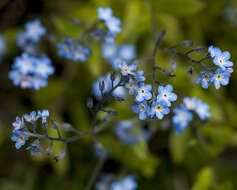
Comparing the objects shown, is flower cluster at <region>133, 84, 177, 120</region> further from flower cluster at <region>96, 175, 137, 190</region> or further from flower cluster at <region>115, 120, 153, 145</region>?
flower cluster at <region>96, 175, 137, 190</region>

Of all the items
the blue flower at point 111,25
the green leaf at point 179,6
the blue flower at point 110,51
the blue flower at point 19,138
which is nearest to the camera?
the blue flower at point 19,138

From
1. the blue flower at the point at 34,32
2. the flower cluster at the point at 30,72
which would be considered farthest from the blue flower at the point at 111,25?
the blue flower at the point at 34,32

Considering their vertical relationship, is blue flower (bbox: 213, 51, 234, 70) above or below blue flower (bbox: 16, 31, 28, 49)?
below

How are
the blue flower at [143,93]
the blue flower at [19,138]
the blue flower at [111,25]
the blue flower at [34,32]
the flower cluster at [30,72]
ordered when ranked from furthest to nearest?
the blue flower at [34,32]
the flower cluster at [30,72]
the blue flower at [111,25]
the blue flower at [19,138]
the blue flower at [143,93]

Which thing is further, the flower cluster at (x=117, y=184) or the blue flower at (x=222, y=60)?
the flower cluster at (x=117, y=184)

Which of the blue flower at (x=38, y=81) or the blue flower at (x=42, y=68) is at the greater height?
the blue flower at (x=42, y=68)

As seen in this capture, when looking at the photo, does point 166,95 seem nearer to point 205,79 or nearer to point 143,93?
point 143,93

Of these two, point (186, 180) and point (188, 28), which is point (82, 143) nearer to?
point (186, 180)

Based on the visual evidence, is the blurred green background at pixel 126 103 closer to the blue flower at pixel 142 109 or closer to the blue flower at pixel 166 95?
the blue flower at pixel 166 95

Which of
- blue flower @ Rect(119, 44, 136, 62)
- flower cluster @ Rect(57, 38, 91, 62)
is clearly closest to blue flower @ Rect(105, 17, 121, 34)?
flower cluster @ Rect(57, 38, 91, 62)
